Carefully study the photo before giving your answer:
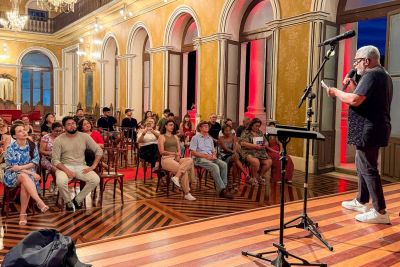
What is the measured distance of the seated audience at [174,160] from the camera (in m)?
5.46

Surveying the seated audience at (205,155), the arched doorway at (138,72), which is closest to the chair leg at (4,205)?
the seated audience at (205,155)

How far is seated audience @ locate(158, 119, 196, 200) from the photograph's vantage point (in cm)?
546

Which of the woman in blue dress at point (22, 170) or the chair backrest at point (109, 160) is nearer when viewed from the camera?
the woman in blue dress at point (22, 170)

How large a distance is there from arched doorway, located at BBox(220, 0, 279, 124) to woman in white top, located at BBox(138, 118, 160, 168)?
320 centimetres

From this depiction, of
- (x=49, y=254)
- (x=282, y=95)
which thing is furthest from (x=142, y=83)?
(x=49, y=254)

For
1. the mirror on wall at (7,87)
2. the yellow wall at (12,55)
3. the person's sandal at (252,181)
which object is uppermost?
the yellow wall at (12,55)

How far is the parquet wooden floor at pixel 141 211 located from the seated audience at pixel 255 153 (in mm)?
262

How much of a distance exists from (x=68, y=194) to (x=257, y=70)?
6.87 m

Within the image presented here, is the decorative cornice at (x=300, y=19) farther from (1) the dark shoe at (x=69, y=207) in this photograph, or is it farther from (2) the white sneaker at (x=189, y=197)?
(1) the dark shoe at (x=69, y=207)

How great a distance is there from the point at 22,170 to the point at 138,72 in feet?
32.4

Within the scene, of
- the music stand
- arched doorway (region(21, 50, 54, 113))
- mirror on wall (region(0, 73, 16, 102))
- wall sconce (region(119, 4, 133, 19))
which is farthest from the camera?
arched doorway (region(21, 50, 54, 113))

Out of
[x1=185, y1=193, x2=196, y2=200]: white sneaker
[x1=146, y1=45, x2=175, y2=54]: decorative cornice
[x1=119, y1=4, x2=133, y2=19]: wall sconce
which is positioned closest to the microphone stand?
[x1=185, y1=193, x2=196, y2=200]: white sneaker

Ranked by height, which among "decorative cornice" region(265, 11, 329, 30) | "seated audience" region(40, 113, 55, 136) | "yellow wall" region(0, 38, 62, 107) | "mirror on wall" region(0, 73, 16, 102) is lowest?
"seated audience" region(40, 113, 55, 136)

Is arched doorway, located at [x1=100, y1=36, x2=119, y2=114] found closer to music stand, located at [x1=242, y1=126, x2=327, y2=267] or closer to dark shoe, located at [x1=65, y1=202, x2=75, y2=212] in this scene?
dark shoe, located at [x1=65, y1=202, x2=75, y2=212]
